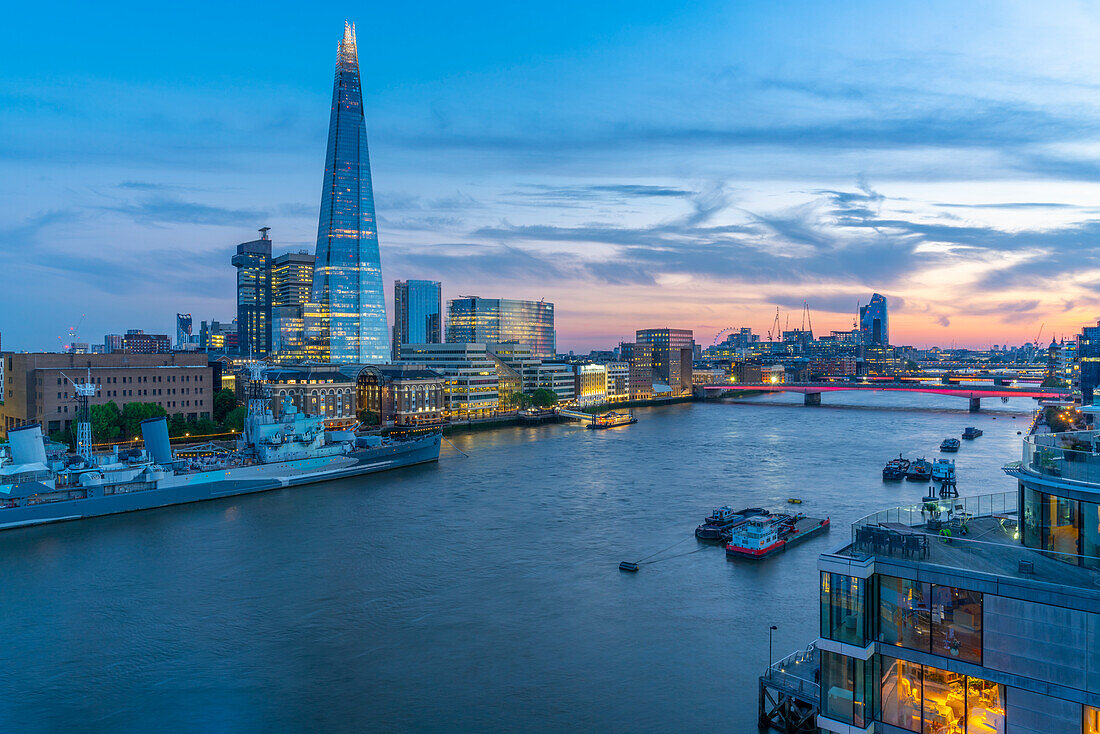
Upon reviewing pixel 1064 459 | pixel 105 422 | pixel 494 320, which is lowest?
pixel 105 422

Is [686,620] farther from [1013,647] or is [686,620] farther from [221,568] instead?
[221,568]

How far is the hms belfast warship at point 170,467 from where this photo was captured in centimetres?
2353

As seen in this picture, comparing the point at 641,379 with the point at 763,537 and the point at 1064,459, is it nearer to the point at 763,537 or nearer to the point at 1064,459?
the point at 763,537

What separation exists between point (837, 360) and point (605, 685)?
166 m

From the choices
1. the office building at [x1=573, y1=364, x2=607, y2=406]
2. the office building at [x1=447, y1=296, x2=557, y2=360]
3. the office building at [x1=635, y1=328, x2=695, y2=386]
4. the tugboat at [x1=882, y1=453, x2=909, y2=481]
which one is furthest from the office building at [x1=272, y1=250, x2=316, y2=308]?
the tugboat at [x1=882, y1=453, x2=909, y2=481]

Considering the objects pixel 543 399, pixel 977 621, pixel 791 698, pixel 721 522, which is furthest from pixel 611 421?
pixel 977 621

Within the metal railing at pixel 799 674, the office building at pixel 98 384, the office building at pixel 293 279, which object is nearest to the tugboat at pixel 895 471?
the metal railing at pixel 799 674

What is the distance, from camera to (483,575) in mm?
17141

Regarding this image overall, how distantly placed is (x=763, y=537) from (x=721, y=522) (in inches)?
91.0

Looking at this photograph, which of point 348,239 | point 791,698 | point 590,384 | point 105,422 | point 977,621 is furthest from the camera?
point 348,239

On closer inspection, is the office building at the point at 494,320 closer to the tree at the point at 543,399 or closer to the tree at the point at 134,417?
the tree at the point at 543,399

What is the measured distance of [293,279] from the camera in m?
127

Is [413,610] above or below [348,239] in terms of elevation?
below

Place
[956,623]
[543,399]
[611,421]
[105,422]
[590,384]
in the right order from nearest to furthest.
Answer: [956,623], [105,422], [611,421], [543,399], [590,384]
